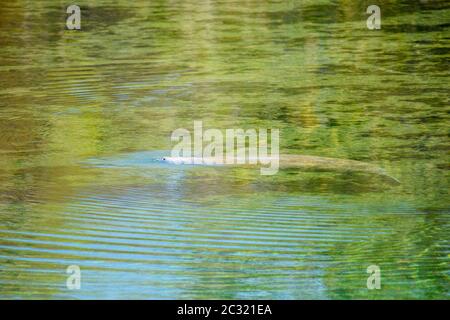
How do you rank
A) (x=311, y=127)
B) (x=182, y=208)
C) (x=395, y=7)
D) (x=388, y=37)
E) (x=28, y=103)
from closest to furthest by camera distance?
(x=182, y=208)
(x=311, y=127)
(x=28, y=103)
(x=388, y=37)
(x=395, y=7)

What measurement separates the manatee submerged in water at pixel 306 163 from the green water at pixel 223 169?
0.08 metres

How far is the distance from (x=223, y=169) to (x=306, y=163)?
294 millimetres

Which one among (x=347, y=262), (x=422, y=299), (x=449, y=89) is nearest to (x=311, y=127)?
(x=449, y=89)

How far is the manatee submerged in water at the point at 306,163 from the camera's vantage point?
4094 millimetres

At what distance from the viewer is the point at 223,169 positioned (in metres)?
4.12

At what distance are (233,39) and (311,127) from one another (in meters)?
2.50

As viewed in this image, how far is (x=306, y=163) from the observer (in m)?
4.18

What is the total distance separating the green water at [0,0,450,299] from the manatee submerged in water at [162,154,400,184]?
0.25 feet

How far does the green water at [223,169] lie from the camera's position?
118 inches

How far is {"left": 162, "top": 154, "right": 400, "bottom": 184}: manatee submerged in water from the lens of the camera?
4.09 m

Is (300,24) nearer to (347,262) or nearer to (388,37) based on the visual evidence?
(388,37)

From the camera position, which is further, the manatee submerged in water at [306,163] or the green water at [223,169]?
the manatee submerged in water at [306,163]

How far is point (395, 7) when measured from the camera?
8.38 meters
